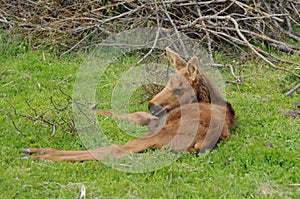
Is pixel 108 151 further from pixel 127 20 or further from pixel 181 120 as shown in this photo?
pixel 127 20

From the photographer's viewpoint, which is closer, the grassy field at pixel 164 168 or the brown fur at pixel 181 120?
the grassy field at pixel 164 168

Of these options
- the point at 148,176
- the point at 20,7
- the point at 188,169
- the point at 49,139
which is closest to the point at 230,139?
the point at 188,169

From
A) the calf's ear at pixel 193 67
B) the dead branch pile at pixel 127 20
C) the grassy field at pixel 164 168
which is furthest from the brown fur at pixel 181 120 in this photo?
the dead branch pile at pixel 127 20

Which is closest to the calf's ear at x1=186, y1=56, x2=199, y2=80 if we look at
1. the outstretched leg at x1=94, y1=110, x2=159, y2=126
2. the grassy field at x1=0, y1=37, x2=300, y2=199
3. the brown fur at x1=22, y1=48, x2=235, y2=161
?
the brown fur at x1=22, y1=48, x2=235, y2=161

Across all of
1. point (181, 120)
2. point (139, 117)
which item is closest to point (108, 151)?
point (181, 120)

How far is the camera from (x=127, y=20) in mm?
9281

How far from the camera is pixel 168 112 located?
6.15 meters

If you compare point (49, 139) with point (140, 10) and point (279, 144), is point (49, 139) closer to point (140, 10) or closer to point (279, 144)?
point (279, 144)

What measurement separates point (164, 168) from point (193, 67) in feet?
5.37

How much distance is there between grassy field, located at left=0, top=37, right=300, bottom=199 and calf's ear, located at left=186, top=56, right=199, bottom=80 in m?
0.83

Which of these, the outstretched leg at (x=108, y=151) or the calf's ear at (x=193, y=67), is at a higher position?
the calf's ear at (x=193, y=67)

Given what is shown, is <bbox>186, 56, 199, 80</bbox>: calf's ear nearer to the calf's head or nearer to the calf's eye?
the calf's head

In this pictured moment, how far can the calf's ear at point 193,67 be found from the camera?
6.30 m

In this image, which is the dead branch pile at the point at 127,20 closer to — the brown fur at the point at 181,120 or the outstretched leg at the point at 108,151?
the brown fur at the point at 181,120
